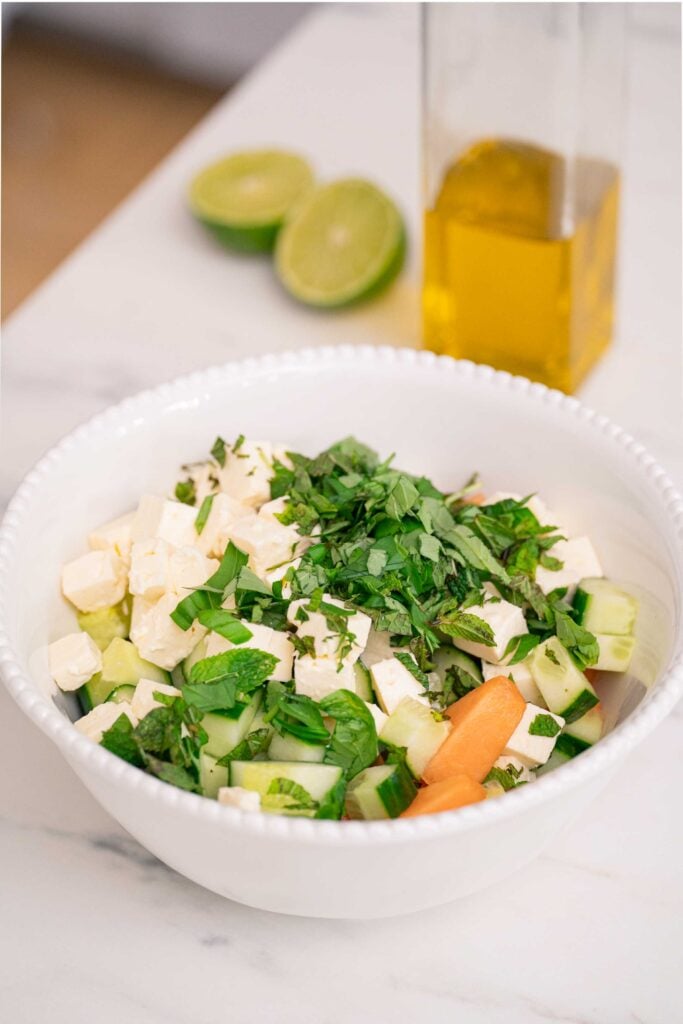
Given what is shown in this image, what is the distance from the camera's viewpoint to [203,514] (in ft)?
4.33

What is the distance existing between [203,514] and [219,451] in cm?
10

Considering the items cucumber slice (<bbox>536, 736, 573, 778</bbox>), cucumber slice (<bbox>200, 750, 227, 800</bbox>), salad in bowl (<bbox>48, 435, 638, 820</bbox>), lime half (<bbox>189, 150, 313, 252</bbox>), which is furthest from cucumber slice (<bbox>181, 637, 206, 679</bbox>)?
lime half (<bbox>189, 150, 313, 252</bbox>)

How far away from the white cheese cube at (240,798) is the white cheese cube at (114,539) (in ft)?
1.07

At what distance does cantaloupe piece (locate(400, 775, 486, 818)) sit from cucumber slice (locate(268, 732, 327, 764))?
0.09 m

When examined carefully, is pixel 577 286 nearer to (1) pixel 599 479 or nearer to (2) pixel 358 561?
(1) pixel 599 479

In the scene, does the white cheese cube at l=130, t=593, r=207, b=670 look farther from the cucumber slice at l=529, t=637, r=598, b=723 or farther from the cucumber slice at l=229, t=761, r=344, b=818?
the cucumber slice at l=529, t=637, r=598, b=723

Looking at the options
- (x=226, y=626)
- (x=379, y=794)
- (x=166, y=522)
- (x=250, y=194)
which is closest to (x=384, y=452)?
(x=166, y=522)

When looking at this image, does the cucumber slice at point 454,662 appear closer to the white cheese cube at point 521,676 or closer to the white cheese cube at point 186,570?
the white cheese cube at point 521,676

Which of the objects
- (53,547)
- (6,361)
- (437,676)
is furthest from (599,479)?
(6,361)

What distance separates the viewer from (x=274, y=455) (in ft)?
4.59

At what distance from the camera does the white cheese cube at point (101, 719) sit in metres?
1.13

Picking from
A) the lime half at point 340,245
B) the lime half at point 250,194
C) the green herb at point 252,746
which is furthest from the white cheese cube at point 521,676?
the lime half at point 250,194

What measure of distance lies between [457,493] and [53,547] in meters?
0.44

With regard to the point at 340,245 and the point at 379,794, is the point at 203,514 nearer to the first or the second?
the point at 379,794
